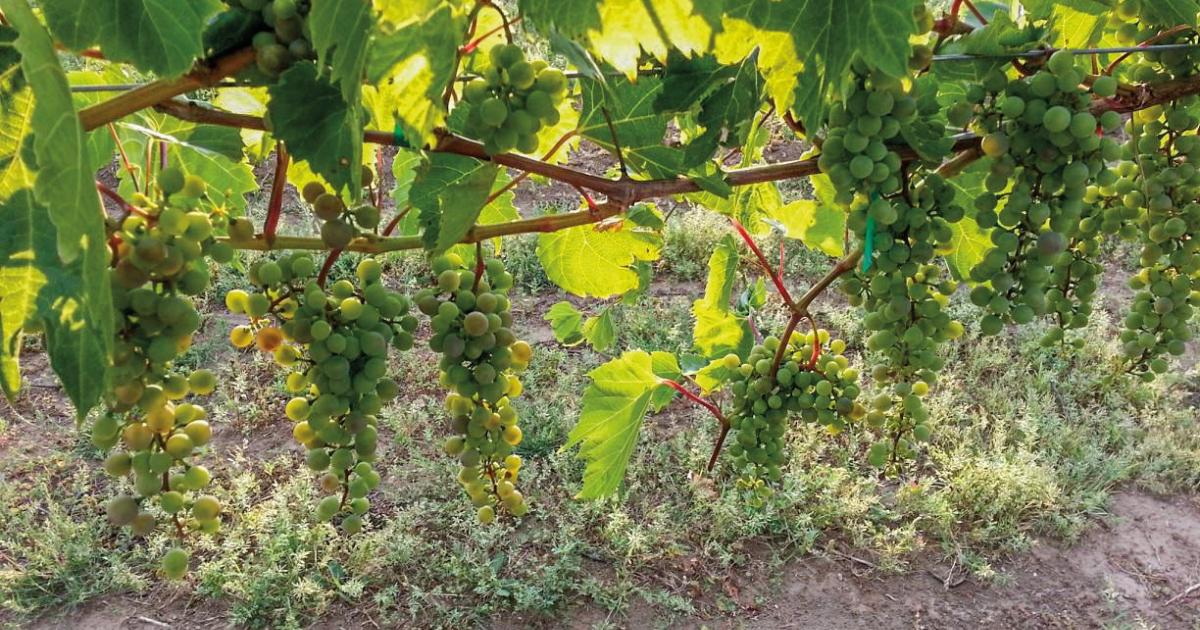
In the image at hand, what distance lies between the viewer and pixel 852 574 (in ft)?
9.20

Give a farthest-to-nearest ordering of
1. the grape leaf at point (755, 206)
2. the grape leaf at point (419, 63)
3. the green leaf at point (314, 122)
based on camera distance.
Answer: the grape leaf at point (755, 206) → the green leaf at point (314, 122) → the grape leaf at point (419, 63)

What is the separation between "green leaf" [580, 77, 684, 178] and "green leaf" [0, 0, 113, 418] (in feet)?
2.14

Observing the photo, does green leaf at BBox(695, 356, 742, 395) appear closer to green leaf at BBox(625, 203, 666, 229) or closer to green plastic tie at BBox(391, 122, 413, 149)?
green leaf at BBox(625, 203, 666, 229)

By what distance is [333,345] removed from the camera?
0.88 metres

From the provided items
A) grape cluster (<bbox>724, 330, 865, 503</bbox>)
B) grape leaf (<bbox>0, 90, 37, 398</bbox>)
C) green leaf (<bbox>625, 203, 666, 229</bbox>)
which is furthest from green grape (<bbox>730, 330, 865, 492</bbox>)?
grape leaf (<bbox>0, 90, 37, 398</bbox>)

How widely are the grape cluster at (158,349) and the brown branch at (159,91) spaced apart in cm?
7

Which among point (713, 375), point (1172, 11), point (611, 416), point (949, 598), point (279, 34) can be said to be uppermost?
point (1172, 11)

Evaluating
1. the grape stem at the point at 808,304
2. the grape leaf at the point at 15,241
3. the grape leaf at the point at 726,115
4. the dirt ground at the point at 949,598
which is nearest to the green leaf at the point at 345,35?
the grape leaf at the point at 15,241

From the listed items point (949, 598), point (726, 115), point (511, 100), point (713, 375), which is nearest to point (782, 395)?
point (713, 375)

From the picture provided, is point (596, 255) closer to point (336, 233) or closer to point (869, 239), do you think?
point (869, 239)

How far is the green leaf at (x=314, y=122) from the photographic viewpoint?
30.7 inches

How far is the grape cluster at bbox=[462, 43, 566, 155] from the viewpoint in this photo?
Result: 82 centimetres

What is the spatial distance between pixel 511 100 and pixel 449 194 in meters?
0.14

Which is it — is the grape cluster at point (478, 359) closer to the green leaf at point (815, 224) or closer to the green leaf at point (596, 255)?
the green leaf at point (596, 255)
